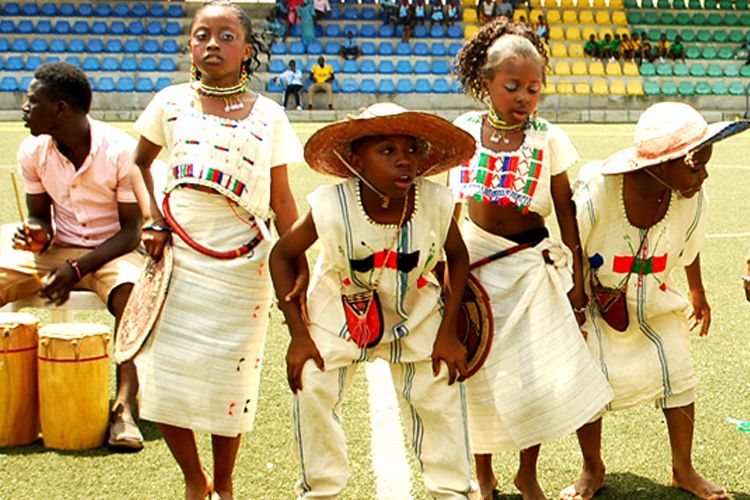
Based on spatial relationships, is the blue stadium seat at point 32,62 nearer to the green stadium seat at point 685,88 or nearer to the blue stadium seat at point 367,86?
the blue stadium seat at point 367,86

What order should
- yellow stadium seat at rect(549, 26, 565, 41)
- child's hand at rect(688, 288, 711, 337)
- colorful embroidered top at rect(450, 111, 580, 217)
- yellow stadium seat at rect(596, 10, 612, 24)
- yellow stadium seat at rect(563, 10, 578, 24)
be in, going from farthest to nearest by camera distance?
yellow stadium seat at rect(596, 10, 612, 24)
yellow stadium seat at rect(563, 10, 578, 24)
yellow stadium seat at rect(549, 26, 565, 41)
child's hand at rect(688, 288, 711, 337)
colorful embroidered top at rect(450, 111, 580, 217)

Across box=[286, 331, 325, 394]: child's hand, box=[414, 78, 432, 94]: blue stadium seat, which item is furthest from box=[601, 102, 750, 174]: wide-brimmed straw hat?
box=[414, 78, 432, 94]: blue stadium seat

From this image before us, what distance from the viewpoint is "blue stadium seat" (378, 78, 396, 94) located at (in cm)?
3012

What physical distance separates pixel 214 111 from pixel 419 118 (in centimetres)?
86

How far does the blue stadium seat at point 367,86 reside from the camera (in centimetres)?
3019

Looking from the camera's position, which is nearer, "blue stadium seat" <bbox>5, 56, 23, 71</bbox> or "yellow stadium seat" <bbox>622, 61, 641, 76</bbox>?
"blue stadium seat" <bbox>5, 56, 23, 71</bbox>

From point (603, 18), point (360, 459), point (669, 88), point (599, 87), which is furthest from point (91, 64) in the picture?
point (360, 459)

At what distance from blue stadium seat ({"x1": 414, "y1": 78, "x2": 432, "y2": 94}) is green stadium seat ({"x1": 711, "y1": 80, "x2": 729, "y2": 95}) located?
7782 millimetres

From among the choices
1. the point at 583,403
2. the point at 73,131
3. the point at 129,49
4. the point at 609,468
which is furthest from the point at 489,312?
the point at 129,49

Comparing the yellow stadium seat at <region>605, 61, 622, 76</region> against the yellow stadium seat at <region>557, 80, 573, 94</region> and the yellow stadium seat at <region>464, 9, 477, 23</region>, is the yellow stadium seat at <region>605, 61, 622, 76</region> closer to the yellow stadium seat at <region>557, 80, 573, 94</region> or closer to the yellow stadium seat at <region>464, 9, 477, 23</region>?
the yellow stadium seat at <region>557, 80, 573, 94</region>

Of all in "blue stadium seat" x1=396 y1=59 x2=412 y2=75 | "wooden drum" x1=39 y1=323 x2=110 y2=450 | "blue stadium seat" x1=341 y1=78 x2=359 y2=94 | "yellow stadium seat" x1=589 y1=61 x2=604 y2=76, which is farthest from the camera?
"yellow stadium seat" x1=589 y1=61 x2=604 y2=76

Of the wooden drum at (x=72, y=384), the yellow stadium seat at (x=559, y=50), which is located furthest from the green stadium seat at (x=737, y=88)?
the wooden drum at (x=72, y=384)

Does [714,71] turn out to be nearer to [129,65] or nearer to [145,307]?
[129,65]

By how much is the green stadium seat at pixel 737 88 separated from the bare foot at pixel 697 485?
28.6m
